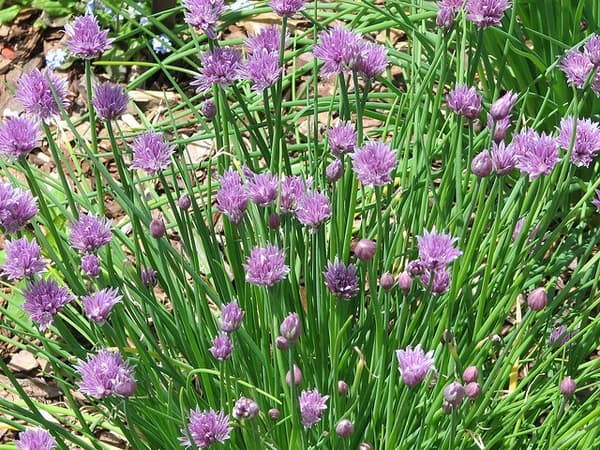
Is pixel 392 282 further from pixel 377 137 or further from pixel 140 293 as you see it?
pixel 377 137

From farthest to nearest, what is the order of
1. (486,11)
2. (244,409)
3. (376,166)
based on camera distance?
(486,11) → (376,166) → (244,409)

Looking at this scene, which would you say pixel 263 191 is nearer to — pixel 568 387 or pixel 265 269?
pixel 265 269

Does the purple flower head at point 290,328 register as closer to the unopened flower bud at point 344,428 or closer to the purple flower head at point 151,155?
the unopened flower bud at point 344,428

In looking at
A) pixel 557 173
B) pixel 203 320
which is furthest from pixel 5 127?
pixel 557 173

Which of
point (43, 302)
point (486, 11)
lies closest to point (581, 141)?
point (486, 11)

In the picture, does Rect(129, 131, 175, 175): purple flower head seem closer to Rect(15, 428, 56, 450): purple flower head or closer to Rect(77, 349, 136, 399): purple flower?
Rect(77, 349, 136, 399): purple flower

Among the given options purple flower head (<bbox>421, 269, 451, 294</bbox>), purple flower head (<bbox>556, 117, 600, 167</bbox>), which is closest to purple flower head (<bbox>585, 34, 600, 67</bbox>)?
purple flower head (<bbox>556, 117, 600, 167</bbox>)
